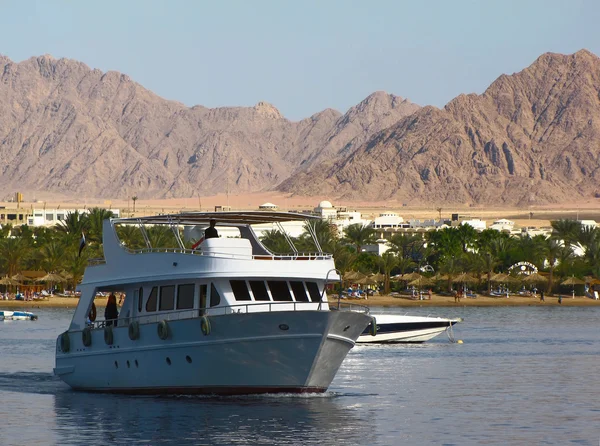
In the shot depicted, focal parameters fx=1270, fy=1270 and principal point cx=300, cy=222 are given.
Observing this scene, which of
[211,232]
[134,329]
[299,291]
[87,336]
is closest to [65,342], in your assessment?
[87,336]

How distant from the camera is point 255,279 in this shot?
3972 centimetres

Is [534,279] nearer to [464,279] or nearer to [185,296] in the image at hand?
[464,279]

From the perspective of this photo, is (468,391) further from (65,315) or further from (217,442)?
(65,315)

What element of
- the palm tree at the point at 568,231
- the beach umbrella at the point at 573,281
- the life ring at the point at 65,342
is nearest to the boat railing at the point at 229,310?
the life ring at the point at 65,342

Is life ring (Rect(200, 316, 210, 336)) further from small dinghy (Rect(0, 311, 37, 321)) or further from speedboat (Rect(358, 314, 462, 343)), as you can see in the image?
small dinghy (Rect(0, 311, 37, 321))

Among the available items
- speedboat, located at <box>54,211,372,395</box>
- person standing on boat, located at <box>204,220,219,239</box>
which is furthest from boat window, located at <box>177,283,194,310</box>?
person standing on boat, located at <box>204,220,219,239</box>

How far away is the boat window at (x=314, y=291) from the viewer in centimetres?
4109

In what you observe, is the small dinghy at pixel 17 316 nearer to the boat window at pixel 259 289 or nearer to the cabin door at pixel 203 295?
the cabin door at pixel 203 295

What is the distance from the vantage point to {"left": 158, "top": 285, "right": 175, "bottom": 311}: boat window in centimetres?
4068

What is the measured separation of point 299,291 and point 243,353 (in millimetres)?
3320

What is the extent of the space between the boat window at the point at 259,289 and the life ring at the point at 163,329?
115 inches

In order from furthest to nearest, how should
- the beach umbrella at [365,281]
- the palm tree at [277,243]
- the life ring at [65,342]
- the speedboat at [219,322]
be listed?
the beach umbrella at [365,281]
the palm tree at [277,243]
the life ring at [65,342]
the speedboat at [219,322]

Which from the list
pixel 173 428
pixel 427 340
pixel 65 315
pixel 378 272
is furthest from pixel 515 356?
pixel 378 272

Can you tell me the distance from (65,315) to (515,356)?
52905mm
